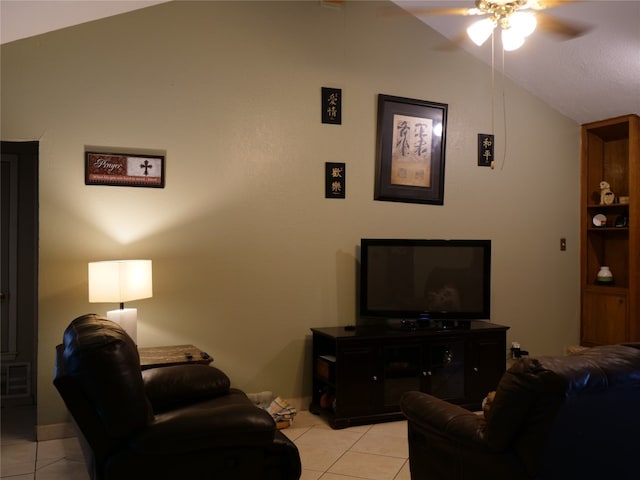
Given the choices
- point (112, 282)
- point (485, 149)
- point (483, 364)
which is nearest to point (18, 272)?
point (112, 282)

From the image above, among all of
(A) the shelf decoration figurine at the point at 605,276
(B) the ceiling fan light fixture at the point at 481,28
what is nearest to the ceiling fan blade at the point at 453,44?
(B) the ceiling fan light fixture at the point at 481,28

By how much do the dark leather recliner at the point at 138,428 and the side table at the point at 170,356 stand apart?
3.45 ft

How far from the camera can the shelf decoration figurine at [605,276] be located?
5590mm

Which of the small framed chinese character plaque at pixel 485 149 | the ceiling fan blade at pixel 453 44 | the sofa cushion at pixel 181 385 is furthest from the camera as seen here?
the small framed chinese character plaque at pixel 485 149

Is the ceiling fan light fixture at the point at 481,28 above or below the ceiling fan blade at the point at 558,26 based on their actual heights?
below

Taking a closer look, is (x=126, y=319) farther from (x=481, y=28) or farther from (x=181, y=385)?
(x=481, y=28)

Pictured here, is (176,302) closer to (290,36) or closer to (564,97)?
(290,36)

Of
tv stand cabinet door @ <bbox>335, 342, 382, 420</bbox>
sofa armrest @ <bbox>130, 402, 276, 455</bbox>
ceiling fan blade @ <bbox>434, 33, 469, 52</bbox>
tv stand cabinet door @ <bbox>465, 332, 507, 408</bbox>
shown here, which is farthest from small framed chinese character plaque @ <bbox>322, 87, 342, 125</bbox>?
sofa armrest @ <bbox>130, 402, 276, 455</bbox>

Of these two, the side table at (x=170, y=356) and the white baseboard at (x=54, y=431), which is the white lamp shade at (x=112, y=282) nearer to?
the side table at (x=170, y=356)

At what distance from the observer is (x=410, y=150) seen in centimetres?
494

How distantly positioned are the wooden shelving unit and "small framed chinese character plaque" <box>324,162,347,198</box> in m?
2.72

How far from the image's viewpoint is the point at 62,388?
2162 mm

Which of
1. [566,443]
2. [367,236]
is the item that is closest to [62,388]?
[566,443]

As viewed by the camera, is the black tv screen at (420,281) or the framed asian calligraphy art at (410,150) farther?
the framed asian calligraphy art at (410,150)
